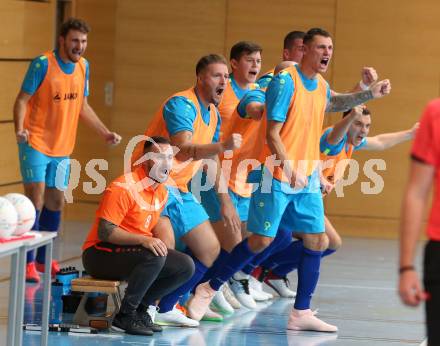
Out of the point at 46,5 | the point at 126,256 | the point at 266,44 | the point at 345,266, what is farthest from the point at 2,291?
the point at 266,44

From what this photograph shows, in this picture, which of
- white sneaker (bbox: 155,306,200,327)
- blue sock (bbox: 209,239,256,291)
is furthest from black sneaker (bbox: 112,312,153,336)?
blue sock (bbox: 209,239,256,291)

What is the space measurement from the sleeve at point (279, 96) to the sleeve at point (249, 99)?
0.45m

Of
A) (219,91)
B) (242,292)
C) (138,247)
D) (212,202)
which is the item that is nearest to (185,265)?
(138,247)

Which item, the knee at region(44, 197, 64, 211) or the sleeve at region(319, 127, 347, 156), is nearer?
the sleeve at region(319, 127, 347, 156)

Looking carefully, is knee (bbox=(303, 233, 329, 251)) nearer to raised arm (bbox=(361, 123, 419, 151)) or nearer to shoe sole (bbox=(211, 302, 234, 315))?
shoe sole (bbox=(211, 302, 234, 315))

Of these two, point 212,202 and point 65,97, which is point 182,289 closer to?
point 212,202

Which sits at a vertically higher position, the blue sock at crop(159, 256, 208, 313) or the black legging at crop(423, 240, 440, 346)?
the black legging at crop(423, 240, 440, 346)

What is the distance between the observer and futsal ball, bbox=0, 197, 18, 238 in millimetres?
4285

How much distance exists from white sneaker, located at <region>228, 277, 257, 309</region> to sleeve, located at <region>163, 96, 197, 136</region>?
1.39m

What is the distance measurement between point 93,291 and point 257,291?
1.73 metres

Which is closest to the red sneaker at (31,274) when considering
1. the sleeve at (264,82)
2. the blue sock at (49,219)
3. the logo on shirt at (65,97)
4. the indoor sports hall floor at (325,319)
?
the indoor sports hall floor at (325,319)

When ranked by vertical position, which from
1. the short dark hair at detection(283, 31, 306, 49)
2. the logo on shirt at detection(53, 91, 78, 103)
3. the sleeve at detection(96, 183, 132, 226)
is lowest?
the sleeve at detection(96, 183, 132, 226)

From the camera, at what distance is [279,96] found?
570 cm

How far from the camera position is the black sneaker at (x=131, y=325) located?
5629mm
